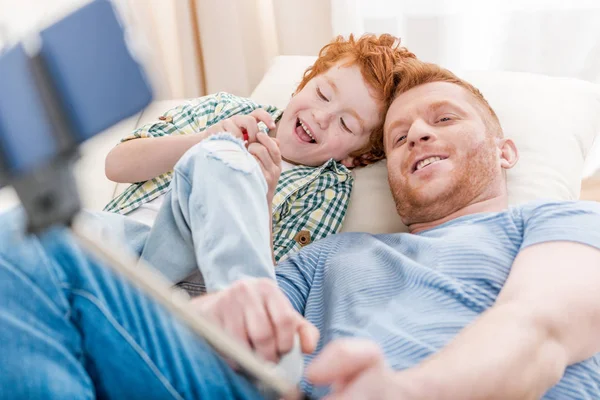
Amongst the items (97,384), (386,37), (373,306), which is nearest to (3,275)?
(97,384)

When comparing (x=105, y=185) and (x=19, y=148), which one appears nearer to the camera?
(x=19, y=148)

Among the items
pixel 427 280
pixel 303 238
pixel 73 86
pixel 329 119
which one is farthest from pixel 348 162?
pixel 73 86

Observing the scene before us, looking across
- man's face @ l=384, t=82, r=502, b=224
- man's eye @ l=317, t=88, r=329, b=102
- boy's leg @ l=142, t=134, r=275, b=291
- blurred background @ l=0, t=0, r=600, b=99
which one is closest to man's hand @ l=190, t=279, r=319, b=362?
boy's leg @ l=142, t=134, r=275, b=291

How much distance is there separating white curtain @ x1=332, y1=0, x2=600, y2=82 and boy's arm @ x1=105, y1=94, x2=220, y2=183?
0.74 meters

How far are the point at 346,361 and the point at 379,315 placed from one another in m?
0.33

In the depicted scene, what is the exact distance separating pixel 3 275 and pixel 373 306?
1.61ft

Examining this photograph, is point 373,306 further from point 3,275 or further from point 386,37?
point 386,37

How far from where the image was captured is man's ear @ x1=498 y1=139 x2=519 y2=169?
117 centimetres

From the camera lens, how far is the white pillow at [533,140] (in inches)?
49.9

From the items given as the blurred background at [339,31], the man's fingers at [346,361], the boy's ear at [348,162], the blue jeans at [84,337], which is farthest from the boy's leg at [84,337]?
the blurred background at [339,31]

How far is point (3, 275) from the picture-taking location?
604 millimetres

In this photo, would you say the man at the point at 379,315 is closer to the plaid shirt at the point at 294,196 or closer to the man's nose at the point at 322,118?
the plaid shirt at the point at 294,196

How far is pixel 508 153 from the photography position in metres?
1.21

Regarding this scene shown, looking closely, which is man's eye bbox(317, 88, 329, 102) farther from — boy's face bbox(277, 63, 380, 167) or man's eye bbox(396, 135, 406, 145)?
man's eye bbox(396, 135, 406, 145)
